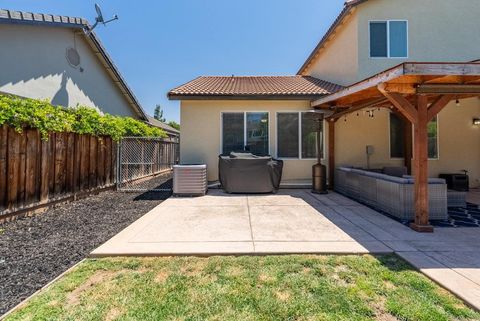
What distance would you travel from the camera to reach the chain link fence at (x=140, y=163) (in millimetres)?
8180

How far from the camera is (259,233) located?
393 cm

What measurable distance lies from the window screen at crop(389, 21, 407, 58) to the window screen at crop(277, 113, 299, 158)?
434 centimetres

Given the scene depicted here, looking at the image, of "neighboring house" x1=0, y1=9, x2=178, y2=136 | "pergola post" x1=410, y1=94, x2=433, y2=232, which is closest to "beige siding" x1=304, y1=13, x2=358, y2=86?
"pergola post" x1=410, y1=94, x2=433, y2=232

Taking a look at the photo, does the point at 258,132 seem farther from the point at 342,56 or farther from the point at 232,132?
the point at 342,56

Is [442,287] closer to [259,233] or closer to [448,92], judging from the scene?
[259,233]

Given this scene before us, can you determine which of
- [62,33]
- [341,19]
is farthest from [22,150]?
[341,19]

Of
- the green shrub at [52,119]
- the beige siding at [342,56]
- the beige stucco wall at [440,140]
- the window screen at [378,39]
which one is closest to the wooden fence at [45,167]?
the green shrub at [52,119]

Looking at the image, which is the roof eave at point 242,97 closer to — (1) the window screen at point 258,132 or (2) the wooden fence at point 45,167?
(1) the window screen at point 258,132

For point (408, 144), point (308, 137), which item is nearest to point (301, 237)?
point (308, 137)

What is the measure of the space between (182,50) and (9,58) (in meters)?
10.1

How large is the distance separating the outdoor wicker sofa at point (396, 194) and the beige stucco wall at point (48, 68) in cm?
1002

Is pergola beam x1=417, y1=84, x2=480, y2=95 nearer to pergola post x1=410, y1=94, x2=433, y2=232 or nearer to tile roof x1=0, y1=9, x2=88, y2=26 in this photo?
pergola post x1=410, y1=94, x2=433, y2=232

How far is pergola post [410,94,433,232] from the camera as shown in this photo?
13.4ft

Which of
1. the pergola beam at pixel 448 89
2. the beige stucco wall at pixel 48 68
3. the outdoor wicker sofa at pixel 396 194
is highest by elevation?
the beige stucco wall at pixel 48 68
